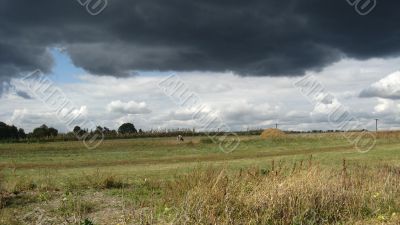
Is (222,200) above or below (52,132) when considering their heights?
below

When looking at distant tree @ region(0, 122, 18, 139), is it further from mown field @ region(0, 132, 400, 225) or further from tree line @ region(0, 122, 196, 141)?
mown field @ region(0, 132, 400, 225)

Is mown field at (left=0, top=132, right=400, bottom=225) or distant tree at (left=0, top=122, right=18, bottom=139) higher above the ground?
distant tree at (left=0, top=122, right=18, bottom=139)

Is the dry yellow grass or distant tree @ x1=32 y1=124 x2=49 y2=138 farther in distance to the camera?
distant tree @ x1=32 y1=124 x2=49 y2=138

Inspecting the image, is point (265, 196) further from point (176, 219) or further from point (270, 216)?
point (176, 219)

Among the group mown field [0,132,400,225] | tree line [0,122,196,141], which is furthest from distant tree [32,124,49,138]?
mown field [0,132,400,225]

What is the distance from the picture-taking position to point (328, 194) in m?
11.1

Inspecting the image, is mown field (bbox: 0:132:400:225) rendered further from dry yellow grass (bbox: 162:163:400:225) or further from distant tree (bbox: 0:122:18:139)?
distant tree (bbox: 0:122:18:139)

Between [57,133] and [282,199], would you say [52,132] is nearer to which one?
[57,133]

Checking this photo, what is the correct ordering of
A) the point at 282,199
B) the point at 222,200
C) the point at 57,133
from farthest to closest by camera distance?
the point at 57,133 → the point at 282,199 → the point at 222,200

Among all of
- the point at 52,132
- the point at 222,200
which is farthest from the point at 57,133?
the point at 222,200

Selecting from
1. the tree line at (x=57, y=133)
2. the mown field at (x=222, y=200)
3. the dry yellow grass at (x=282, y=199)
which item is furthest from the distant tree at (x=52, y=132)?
the dry yellow grass at (x=282, y=199)

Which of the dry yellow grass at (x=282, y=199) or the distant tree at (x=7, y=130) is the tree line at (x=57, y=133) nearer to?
the distant tree at (x=7, y=130)

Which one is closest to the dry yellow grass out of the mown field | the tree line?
the mown field

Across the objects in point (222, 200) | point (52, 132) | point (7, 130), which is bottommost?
point (222, 200)
